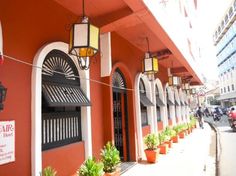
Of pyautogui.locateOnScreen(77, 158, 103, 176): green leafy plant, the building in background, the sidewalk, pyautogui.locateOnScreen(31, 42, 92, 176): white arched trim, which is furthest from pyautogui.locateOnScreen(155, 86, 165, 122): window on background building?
the building in background

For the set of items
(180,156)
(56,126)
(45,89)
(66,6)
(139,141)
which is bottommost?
(180,156)

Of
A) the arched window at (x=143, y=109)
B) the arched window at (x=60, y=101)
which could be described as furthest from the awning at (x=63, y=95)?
the arched window at (x=143, y=109)

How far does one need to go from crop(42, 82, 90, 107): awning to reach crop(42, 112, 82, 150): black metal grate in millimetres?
378

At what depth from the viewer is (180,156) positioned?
984 centimetres

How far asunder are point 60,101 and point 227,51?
53.3 metres

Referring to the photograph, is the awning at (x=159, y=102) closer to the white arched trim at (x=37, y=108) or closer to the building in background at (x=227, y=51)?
the white arched trim at (x=37, y=108)

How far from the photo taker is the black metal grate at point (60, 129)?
5113 mm

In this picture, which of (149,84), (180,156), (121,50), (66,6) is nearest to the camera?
(66,6)

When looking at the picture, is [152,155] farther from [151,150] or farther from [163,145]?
[163,145]

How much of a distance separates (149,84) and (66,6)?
6.49 meters

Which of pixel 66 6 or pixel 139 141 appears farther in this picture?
pixel 139 141

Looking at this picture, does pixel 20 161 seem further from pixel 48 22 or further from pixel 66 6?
pixel 66 6

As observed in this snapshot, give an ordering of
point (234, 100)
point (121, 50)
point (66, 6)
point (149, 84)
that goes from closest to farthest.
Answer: point (66, 6), point (121, 50), point (149, 84), point (234, 100)

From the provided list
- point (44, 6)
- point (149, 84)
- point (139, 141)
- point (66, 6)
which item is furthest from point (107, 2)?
point (149, 84)
